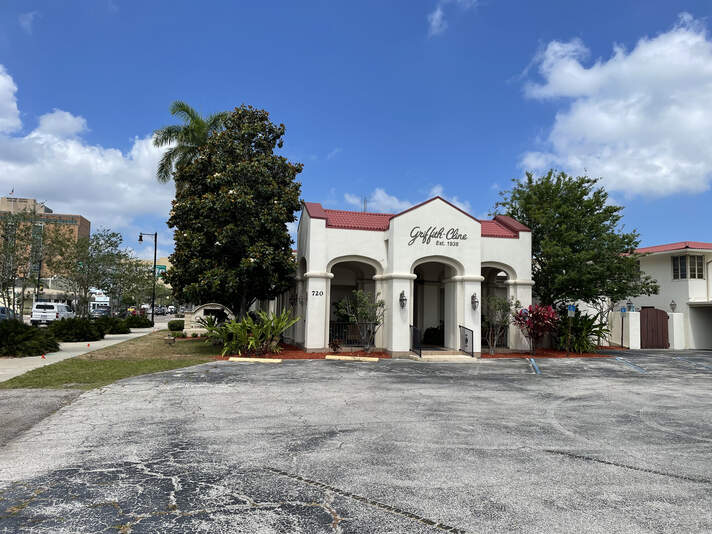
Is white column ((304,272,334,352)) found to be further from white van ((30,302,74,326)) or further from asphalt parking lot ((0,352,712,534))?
white van ((30,302,74,326))

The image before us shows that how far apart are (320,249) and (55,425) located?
42.7 feet

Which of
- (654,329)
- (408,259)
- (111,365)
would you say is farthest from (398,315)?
(654,329)

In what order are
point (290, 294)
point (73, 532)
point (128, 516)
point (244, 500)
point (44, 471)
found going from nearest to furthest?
point (73, 532)
point (128, 516)
point (244, 500)
point (44, 471)
point (290, 294)

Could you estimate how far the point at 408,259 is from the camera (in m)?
19.6

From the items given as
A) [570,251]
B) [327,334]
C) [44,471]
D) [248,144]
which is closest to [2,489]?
[44,471]

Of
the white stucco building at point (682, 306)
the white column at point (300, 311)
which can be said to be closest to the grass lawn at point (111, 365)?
the white column at point (300, 311)

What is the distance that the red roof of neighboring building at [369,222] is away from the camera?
797 inches

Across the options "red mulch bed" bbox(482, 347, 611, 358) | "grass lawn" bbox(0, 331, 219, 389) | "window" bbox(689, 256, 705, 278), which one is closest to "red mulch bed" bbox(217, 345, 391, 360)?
"grass lawn" bbox(0, 331, 219, 389)

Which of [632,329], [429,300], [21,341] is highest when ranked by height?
[429,300]

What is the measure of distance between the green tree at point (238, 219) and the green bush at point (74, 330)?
6.08 meters

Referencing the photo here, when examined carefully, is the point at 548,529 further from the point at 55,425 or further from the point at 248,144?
the point at 248,144

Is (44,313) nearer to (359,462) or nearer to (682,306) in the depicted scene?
(359,462)

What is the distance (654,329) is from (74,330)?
32241mm

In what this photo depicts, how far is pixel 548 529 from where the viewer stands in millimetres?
4191
